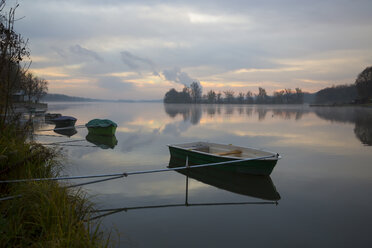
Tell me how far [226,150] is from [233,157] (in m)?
2.49

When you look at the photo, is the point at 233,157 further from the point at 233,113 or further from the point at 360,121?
the point at 233,113

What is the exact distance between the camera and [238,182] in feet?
33.9

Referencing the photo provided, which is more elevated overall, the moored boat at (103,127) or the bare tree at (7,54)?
the bare tree at (7,54)

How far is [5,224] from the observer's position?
14.1ft

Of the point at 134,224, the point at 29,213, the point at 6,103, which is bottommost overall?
the point at 134,224

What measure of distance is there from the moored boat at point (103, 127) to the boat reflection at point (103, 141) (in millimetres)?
373

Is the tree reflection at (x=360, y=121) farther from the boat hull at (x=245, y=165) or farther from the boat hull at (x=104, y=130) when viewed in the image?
the boat hull at (x=104, y=130)

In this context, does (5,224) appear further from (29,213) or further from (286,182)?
(286,182)

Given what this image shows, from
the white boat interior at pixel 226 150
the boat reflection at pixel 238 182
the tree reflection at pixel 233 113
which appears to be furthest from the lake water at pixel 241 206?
the tree reflection at pixel 233 113

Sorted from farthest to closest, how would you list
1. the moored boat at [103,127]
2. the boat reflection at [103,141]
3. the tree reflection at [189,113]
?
the tree reflection at [189,113] → the moored boat at [103,127] → the boat reflection at [103,141]

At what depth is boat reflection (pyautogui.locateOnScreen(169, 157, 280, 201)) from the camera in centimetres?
934

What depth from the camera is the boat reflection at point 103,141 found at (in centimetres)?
1898

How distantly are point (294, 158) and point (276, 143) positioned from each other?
5.39 metres

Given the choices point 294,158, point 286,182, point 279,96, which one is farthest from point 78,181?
point 279,96
